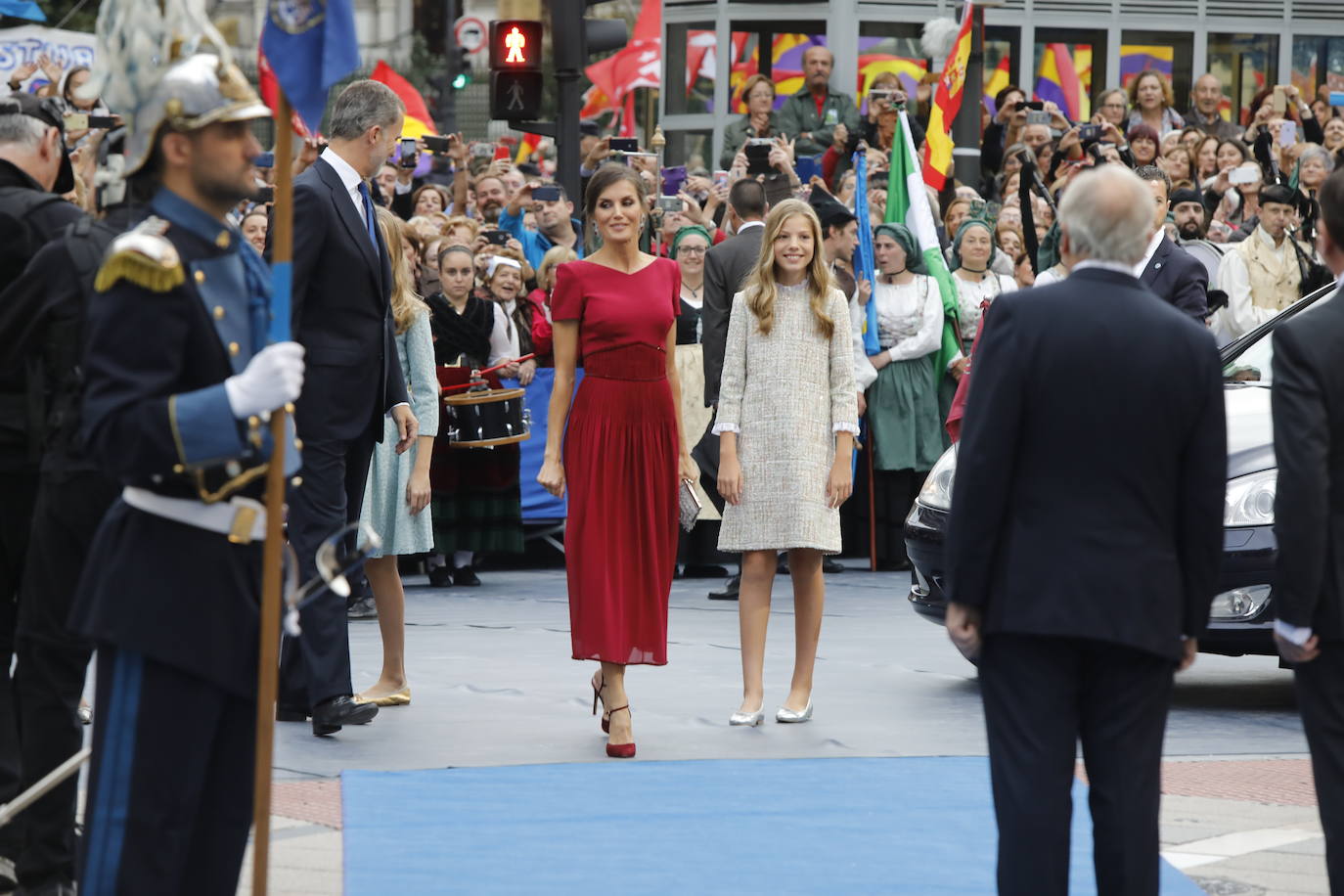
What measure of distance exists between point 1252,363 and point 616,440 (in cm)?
311

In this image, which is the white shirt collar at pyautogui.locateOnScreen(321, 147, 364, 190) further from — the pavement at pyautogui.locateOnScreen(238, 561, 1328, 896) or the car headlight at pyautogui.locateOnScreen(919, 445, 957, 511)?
the car headlight at pyautogui.locateOnScreen(919, 445, 957, 511)

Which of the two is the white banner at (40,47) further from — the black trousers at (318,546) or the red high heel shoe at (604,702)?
the red high heel shoe at (604,702)

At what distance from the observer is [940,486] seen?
940 centimetres

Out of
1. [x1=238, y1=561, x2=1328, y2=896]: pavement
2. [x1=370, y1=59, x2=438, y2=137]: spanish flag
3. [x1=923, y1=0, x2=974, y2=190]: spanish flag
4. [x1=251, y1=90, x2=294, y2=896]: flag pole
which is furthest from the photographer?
[x1=370, y1=59, x2=438, y2=137]: spanish flag

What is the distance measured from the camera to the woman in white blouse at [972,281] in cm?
1355

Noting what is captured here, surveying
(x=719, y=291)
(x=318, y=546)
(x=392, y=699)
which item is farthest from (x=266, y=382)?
(x=719, y=291)

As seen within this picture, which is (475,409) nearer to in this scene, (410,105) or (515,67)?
(515,67)

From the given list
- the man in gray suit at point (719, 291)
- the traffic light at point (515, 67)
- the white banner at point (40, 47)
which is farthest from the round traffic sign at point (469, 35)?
the man in gray suit at point (719, 291)

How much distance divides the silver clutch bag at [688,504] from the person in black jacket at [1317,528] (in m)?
3.28

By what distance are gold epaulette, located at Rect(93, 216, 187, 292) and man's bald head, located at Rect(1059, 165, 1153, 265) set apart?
6.32 feet

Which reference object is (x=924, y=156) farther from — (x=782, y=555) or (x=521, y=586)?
(x=521, y=586)

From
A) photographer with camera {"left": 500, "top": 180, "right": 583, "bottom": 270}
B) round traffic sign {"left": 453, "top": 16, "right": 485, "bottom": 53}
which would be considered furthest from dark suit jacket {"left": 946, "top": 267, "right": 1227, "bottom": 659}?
round traffic sign {"left": 453, "top": 16, "right": 485, "bottom": 53}

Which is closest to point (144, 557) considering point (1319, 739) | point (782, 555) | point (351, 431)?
point (1319, 739)

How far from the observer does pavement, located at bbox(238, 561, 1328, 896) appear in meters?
6.44
